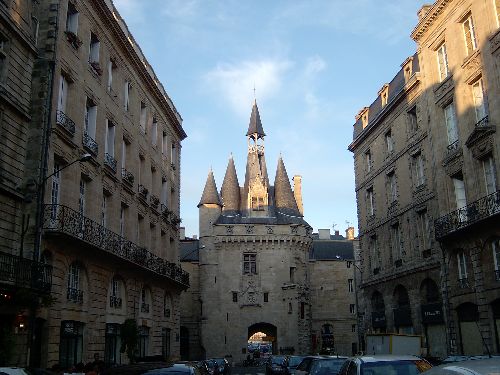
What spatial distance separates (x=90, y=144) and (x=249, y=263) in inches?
1485

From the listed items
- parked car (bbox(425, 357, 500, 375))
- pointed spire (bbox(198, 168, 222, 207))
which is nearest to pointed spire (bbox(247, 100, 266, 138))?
pointed spire (bbox(198, 168, 222, 207))

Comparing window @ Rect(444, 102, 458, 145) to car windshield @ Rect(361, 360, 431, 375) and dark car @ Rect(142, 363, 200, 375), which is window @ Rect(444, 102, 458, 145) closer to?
car windshield @ Rect(361, 360, 431, 375)

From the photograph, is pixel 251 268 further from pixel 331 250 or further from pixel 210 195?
pixel 331 250

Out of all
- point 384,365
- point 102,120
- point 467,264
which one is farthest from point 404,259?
point 384,365

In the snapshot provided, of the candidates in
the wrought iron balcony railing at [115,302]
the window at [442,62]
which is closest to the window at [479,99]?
the window at [442,62]

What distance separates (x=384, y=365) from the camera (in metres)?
9.74

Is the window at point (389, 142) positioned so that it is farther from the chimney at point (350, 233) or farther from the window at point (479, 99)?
the chimney at point (350, 233)

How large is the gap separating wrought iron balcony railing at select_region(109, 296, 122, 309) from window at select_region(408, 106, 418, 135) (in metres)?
18.0

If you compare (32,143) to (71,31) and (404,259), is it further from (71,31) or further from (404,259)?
(404,259)

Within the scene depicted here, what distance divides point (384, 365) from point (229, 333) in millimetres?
48709

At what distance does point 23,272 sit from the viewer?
1762 cm

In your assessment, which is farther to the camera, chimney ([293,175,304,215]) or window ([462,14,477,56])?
chimney ([293,175,304,215])

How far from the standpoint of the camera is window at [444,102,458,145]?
26767 mm

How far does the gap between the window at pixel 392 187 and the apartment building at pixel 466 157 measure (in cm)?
518
